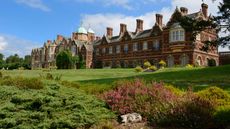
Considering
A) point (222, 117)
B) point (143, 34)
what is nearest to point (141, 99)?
point (222, 117)

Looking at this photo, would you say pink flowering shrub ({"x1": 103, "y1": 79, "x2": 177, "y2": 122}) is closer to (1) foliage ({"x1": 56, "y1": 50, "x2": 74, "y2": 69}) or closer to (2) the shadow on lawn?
Result: (2) the shadow on lawn

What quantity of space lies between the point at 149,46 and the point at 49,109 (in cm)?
5301

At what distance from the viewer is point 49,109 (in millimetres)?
11727

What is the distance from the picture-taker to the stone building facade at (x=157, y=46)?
55441mm

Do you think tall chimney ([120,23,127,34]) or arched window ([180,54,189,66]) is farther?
tall chimney ([120,23,127,34])

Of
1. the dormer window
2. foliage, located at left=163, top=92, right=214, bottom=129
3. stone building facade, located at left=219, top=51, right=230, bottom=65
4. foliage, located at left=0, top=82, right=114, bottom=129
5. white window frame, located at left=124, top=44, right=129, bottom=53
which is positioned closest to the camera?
foliage, located at left=0, top=82, right=114, bottom=129

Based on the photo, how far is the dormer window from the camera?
55797 mm

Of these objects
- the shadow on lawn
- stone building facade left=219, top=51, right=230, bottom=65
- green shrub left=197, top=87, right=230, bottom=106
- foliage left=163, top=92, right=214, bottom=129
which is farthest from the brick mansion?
foliage left=163, top=92, right=214, bottom=129

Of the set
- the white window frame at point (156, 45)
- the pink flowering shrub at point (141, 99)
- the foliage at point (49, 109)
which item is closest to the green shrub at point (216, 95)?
the pink flowering shrub at point (141, 99)

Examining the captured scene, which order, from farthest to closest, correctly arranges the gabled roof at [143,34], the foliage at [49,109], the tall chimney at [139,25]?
the tall chimney at [139,25]
the gabled roof at [143,34]
the foliage at [49,109]

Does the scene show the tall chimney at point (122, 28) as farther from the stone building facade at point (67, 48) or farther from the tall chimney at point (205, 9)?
the tall chimney at point (205, 9)

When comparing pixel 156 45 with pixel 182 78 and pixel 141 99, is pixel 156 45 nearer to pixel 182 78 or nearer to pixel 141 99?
pixel 182 78

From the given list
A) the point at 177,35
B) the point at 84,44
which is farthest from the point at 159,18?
the point at 84,44

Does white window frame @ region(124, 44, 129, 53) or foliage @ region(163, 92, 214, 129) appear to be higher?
white window frame @ region(124, 44, 129, 53)
